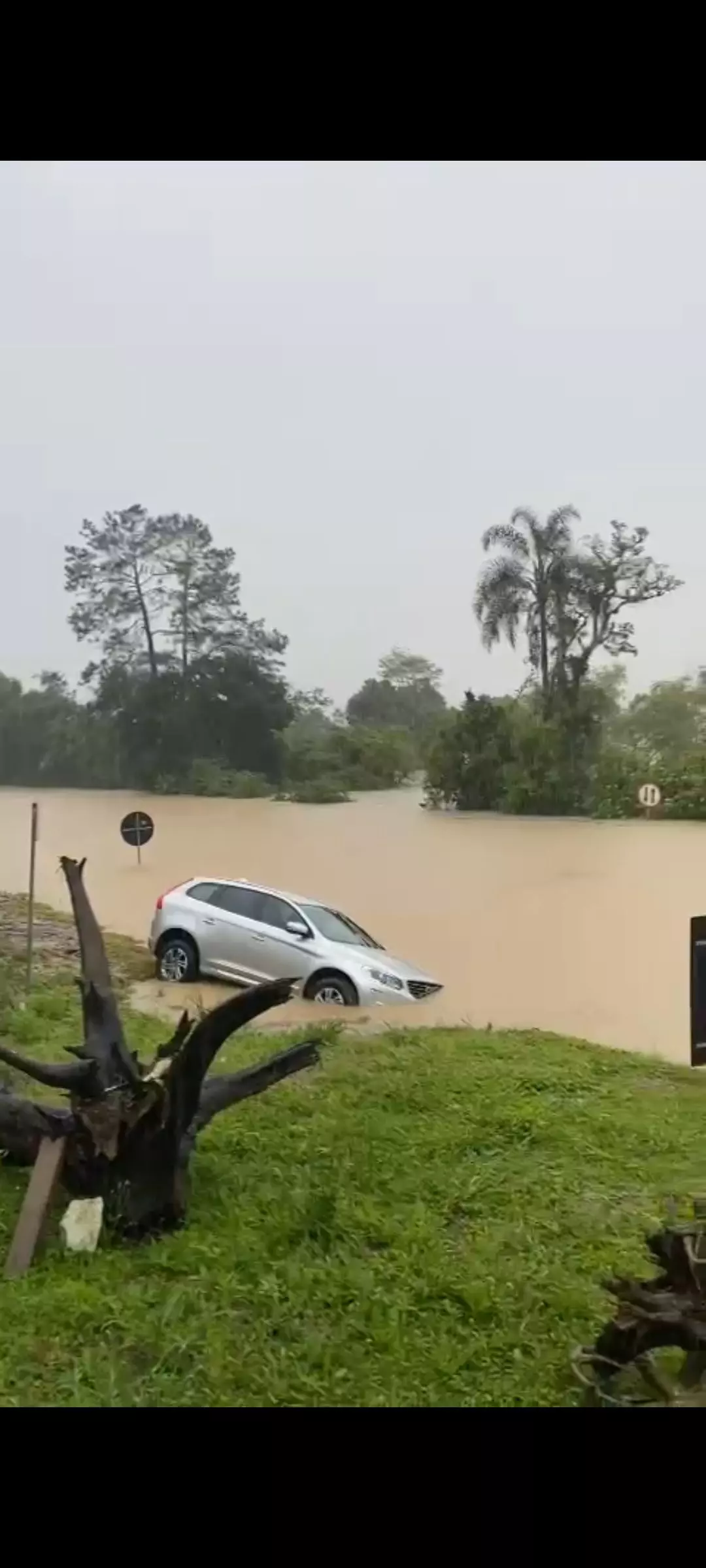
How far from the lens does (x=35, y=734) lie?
9.56 ft

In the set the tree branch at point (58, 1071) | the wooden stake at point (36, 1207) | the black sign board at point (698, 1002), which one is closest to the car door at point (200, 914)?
the tree branch at point (58, 1071)

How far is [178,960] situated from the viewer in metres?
2.98

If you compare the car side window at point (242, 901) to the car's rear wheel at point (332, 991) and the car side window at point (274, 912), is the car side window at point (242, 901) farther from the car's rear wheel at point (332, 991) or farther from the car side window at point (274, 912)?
the car's rear wheel at point (332, 991)

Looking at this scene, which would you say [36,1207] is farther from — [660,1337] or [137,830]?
[660,1337]

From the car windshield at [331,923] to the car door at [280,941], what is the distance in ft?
0.08

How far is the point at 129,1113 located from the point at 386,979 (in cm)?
85

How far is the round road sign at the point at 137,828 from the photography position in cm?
285

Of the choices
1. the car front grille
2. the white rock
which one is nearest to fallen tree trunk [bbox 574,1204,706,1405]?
the white rock

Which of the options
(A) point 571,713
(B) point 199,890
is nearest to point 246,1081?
(B) point 199,890

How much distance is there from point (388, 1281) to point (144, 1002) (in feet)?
3.52
